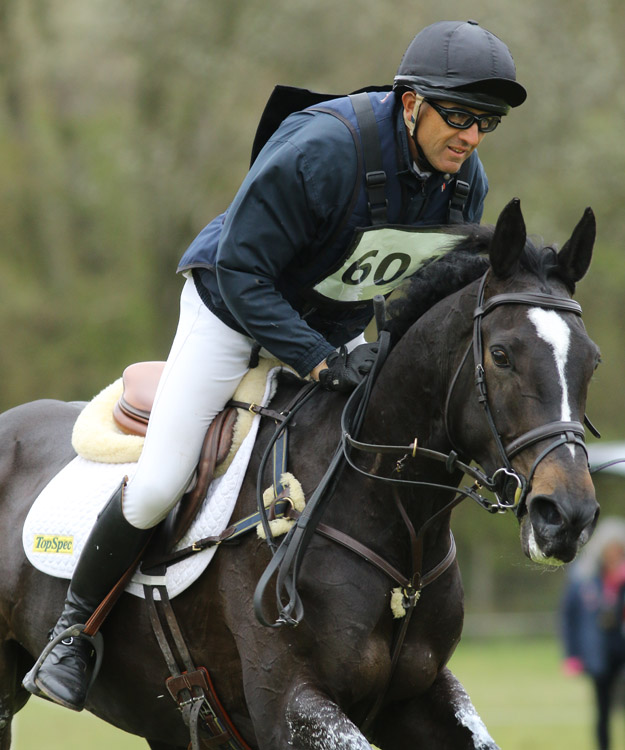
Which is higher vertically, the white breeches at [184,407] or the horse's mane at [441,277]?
the horse's mane at [441,277]

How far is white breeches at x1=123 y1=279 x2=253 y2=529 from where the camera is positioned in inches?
190

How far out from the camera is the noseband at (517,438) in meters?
3.79

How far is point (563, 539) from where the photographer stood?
368cm

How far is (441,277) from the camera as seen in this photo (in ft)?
14.9

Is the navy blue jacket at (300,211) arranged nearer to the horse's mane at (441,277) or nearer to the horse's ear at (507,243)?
the horse's mane at (441,277)

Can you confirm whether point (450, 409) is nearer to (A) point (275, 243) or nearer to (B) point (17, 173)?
(A) point (275, 243)

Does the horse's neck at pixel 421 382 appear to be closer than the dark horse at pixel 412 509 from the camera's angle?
No

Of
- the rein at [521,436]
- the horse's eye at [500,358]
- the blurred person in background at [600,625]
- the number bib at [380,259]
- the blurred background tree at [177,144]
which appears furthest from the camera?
the blurred background tree at [177,144]

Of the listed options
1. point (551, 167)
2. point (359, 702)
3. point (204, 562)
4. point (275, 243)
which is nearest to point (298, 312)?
point (275, 243)

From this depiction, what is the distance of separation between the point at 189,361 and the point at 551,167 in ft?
71.8

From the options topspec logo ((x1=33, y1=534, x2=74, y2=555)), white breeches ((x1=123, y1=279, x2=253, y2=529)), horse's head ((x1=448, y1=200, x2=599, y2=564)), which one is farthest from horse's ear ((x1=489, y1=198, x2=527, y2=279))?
topspec logo ((x1=33, y1=534, x2=74, y2=555))

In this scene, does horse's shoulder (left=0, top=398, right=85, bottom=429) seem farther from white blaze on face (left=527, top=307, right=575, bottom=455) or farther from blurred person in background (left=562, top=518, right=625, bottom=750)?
blurred person in background (left=562, top=518, right=625, bottom=750)

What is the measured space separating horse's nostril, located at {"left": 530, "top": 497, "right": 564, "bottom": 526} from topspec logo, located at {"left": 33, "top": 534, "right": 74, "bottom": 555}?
2.51 m

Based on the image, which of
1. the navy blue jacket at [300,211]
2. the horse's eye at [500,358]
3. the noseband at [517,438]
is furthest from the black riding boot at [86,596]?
the horse's eye at [500,358]
